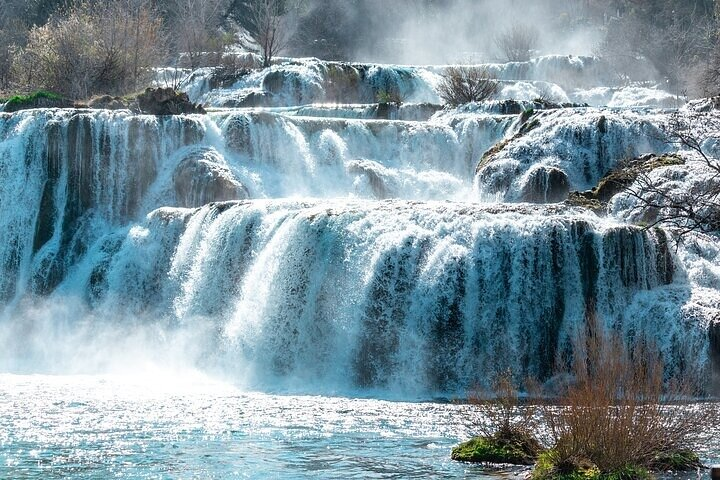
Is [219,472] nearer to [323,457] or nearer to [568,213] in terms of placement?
[323,457]

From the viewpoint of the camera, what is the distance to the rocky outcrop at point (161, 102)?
36.7 metres

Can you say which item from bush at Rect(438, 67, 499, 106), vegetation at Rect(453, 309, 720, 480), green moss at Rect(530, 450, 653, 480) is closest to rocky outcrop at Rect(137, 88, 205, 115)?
bush at Rect(438, 67, 499, 106)

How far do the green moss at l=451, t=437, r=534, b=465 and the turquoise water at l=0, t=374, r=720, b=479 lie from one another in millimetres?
209

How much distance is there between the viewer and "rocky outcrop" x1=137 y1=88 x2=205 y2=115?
120 feet

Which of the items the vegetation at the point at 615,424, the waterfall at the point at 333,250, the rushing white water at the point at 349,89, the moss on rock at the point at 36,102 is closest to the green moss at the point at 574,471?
the vegetation at the point at 615,424

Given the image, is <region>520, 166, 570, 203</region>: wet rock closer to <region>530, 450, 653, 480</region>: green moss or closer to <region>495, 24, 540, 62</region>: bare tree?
<region>530, 450, 653, 480</region>: green moss

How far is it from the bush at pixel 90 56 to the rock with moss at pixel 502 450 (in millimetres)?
33549

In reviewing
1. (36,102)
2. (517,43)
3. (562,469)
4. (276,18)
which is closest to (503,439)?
(562,469)

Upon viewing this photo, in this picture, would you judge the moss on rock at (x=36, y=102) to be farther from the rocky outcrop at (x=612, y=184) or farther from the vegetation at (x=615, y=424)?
the vegetation at (x=615, y=424)

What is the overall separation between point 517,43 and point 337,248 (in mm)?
43188

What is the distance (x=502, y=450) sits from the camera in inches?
622

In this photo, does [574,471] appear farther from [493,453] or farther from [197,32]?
[197,32]

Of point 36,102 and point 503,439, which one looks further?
point 36,102

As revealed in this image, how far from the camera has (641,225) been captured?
2483 cm
